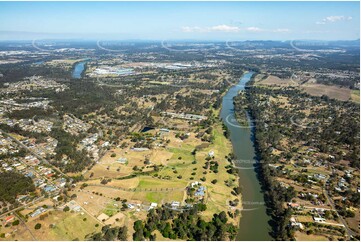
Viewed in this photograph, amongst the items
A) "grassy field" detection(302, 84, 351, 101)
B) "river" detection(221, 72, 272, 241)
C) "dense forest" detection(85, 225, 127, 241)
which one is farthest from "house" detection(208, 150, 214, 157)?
"grassy field" detection(302, 84, 351, 101)

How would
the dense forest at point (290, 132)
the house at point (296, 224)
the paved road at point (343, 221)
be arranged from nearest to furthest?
the paved road at point (343, 221) → the house at point (296, 224) → the dense forest at point (290, 132)

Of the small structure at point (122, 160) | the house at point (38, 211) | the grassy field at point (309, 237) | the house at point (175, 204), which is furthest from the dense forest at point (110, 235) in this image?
the grassy field at point (309, 237)

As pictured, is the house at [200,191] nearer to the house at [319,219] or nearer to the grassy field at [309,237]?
the grassy field at [309,237]

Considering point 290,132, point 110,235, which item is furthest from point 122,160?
point 290,132

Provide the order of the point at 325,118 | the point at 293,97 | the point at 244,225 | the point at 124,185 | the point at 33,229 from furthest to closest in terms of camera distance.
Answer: the point at 293,97, the point at 325,118, the point at 124,185, the point at 244,225, the point at 33,229

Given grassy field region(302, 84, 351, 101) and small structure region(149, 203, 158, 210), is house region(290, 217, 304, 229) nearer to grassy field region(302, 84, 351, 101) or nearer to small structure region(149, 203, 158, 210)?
small structure region(149, 203, 158, 210)

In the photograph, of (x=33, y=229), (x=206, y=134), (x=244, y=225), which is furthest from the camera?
(x=206, y=134)

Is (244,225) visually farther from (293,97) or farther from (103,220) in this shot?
(293,97)

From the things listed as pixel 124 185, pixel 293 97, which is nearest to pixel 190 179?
pixel 124 185
